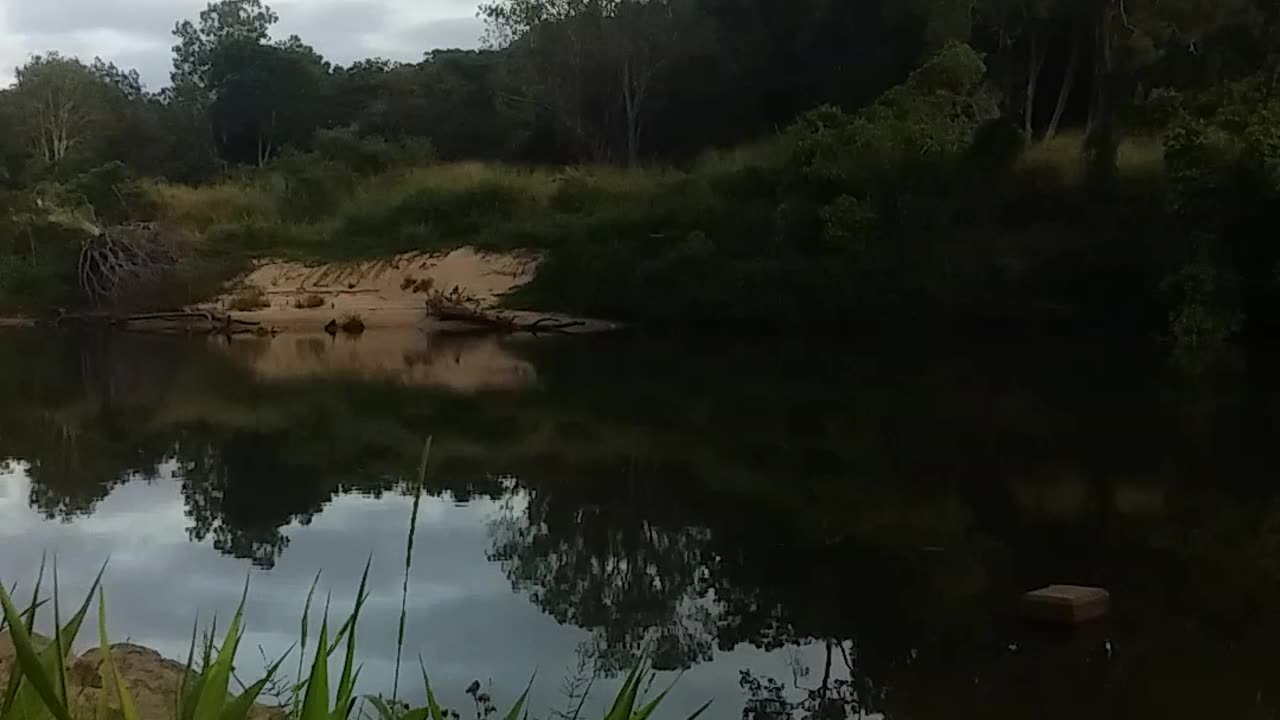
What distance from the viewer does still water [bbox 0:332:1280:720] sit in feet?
17.2

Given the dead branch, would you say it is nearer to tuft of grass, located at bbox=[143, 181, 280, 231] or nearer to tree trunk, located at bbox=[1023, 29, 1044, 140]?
tuft of grass, located at bbox=[143, 181, 280, 231]

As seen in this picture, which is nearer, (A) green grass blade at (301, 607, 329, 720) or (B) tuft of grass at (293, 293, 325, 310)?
(A) green grass blade at (301, 607, 329, 720)

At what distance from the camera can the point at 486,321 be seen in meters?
22.2

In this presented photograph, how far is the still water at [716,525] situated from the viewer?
17.2ft

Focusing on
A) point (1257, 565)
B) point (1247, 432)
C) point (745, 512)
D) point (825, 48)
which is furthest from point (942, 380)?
point (825, 48)

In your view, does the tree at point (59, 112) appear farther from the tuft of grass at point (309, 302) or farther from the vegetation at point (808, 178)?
the tuft of grass at point (309, 302)

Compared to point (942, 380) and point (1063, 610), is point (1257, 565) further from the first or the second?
point (942, 380)

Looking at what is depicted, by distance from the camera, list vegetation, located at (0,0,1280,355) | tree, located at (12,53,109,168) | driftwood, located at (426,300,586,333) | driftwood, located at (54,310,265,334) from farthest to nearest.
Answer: tree, located at (12,53,109,168) < driftwood, located at (54,310,265,334) < driftwood, located at (426,300,586,333) < vegetation, located at (0,0,1280,355)

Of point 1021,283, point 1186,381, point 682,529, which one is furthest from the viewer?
point 1021,283

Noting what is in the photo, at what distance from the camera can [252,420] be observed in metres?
12.2

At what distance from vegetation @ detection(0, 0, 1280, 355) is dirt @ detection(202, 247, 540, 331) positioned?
49 centimetres

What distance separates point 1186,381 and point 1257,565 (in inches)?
299

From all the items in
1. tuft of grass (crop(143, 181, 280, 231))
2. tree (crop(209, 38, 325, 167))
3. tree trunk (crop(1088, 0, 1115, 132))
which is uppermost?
tree (crop(209, 38, 325, 167))

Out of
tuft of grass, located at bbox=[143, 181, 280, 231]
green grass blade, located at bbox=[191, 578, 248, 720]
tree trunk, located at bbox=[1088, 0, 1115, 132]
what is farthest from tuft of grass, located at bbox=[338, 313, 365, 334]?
green grass blade, located at bbox=[191, 578, 248, 720]
